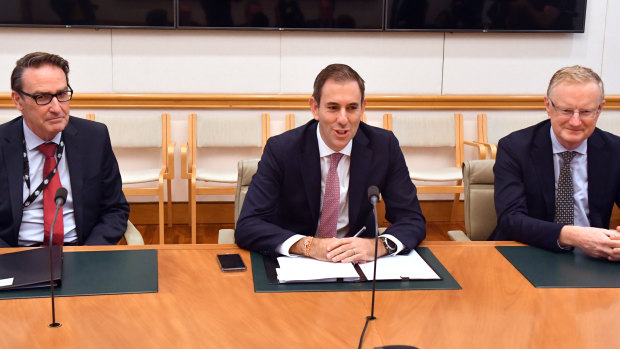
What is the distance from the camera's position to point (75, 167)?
8.43ft

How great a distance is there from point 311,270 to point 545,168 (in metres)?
1.18

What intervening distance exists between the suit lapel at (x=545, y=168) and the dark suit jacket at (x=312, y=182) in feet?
1.74

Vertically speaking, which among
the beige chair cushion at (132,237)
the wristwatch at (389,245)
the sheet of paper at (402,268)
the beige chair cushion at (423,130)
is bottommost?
the beige chair cushion at (132,237)

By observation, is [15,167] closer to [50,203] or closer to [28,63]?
[50,203]

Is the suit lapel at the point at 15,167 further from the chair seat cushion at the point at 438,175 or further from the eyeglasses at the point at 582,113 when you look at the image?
the chair seat cushion at the point at 438,175

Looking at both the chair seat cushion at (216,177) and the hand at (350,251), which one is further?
the chair seat cushion at (216,177)

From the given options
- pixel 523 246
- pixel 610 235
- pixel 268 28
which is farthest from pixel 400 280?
pixel 268 28

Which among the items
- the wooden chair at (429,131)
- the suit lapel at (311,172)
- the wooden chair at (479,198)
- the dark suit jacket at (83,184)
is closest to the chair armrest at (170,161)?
the wooden chair at (429,131)

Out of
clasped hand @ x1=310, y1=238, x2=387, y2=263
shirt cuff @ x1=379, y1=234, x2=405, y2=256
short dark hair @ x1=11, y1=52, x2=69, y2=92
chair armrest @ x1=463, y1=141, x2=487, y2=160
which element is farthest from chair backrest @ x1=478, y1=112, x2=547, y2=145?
short dark hair @ x1=11, y1=52, x2=69, y2=92

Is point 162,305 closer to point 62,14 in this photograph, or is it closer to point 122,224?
point 122,224

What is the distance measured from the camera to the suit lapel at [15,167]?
2.45 metres

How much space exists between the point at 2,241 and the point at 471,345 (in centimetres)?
185

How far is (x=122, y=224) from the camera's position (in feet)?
8.68

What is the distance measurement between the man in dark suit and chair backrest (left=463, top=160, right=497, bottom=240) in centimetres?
37
